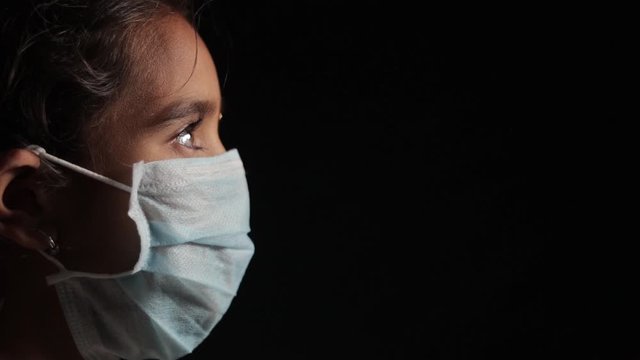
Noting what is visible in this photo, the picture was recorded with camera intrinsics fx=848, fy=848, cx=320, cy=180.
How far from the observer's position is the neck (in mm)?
1237

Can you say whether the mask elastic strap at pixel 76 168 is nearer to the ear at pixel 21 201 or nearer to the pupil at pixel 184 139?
the ear at pixel 21 201

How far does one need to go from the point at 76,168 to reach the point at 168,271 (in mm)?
194

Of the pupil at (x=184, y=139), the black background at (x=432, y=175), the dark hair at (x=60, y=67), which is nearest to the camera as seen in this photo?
the dark hair at (x=60, y=67)

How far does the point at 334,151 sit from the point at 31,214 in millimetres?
750

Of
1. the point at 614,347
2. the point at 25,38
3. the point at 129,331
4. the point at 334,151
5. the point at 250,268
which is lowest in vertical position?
the point at 614,347

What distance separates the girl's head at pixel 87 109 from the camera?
113 centimetres

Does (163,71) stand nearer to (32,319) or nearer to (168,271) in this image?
(168,271)

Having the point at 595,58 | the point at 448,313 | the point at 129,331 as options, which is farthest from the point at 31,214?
the point at 595,58

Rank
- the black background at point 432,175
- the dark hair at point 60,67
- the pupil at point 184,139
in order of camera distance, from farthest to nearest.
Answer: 1. the black background at point 432,175
2. the pupil at point 184,139
3. the dark hair at point 60,67

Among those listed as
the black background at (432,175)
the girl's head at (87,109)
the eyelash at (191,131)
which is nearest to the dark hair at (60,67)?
the girl's head at (87,109)

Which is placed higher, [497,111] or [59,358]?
[497,111]

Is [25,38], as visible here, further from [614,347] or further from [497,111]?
[614,347]

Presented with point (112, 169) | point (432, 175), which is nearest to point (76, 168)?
point (112, 169)

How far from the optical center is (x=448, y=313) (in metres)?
1.80
